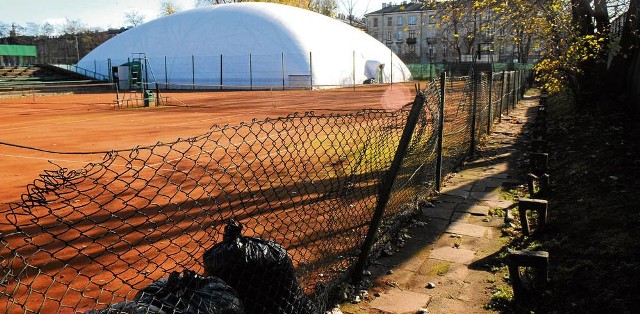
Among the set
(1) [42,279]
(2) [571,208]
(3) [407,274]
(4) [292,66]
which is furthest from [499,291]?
(4) [292,66]

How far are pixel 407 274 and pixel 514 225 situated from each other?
80.0 inches

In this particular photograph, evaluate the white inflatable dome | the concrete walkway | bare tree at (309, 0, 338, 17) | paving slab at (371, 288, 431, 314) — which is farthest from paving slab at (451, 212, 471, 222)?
bare tree at (309, 0, 338, 17)

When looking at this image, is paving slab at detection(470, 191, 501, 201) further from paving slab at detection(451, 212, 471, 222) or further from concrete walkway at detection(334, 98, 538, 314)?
paving slab at detection(451, 212, 471, 222)

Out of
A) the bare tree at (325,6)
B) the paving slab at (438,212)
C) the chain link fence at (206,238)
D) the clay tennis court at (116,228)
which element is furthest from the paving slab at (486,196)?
the bare tree at (325,6)

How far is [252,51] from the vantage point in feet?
164

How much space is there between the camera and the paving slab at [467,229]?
5560 millimetres

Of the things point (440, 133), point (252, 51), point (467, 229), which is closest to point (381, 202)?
point (467, 229)

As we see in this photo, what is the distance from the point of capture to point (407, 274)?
14.9ft

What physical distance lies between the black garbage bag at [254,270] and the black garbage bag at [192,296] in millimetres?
256

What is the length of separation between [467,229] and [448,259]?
99 centimetres

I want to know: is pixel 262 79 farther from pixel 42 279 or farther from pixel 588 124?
pixel 42 279

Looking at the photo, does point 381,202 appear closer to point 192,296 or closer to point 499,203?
point 192,296

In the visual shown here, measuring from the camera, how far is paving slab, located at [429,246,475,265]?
4.85 m

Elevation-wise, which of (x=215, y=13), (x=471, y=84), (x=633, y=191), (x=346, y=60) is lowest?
(x=633, y=191)
